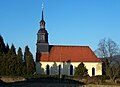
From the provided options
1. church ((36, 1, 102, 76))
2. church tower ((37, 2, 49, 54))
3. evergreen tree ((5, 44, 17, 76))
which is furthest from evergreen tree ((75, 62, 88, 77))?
evergreen tree ((5, 44, 17, 76))

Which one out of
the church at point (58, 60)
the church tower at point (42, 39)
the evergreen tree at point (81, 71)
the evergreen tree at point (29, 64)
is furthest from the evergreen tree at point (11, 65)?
the evergreen tree at point (81, 71)

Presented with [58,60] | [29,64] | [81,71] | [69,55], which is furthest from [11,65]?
[69,55]

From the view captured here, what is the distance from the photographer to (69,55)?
237 feet

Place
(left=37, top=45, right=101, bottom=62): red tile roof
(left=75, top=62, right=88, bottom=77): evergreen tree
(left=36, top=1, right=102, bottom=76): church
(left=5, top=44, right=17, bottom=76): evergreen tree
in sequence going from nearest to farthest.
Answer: (left=5, top=44, right=17, bottom=76): evergreen tree < (left=75, top=62, right=88, bottom=77): evergreen tree < (left=36, top=1, right=102, bottom=76): church < (left=37, top=45, right=101, bottom=62): red tile roof

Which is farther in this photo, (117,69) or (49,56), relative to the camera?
(49,56)

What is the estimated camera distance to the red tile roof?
233 feet

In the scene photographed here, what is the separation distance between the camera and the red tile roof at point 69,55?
71.1 m

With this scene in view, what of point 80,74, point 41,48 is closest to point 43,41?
point 41,48

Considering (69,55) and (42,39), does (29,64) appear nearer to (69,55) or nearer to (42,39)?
(42,39)

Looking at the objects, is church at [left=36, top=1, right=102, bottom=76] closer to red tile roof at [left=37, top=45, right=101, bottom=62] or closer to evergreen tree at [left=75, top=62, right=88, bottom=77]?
red tile roof at [left=37, top=45, right=101, bottom=62]

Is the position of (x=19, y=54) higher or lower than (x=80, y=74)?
higher

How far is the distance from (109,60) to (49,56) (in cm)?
1317

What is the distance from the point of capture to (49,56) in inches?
2808

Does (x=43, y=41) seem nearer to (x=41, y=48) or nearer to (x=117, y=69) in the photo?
(x=41, y=48)
